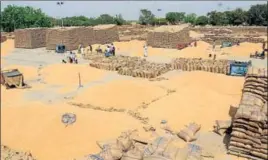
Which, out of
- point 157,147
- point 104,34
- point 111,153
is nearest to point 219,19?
point 104,34

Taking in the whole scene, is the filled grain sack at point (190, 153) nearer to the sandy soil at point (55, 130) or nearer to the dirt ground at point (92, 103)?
the dirt ground at point (92, 103)

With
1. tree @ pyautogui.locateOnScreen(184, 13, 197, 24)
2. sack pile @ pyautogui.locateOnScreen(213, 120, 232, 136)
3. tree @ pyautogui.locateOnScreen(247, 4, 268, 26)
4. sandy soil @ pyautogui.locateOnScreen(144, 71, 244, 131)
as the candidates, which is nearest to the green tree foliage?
tree @ pyautogui.locateOnScreen(184, 13, 197, 24)

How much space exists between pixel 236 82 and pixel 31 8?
3801 centimetres

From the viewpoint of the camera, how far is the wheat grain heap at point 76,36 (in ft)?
94.5

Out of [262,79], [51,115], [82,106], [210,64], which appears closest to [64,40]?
[210,64]

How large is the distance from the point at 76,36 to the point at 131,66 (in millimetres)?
10408

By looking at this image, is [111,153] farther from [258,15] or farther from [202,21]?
[202,21]

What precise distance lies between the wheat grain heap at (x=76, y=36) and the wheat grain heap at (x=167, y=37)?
5.16 metres

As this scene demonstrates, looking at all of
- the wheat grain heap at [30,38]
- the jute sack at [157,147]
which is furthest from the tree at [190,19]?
the jute sack at [157,147]

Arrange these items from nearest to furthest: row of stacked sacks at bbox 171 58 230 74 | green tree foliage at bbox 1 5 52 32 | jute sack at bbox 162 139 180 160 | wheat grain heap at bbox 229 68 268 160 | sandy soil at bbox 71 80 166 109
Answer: jute sack at bbox 162 139 180 160
wheat grain heap at bbox 229 68 268 160
sandy soil at bbox 71 80 166 109
row of stacked sacks at bbox 171 58 230 74
green tree foliage at bbox 1 5 52 32

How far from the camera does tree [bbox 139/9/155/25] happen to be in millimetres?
59753

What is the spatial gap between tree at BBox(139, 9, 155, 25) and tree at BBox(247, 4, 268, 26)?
18.1 metres

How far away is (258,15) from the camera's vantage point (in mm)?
46938

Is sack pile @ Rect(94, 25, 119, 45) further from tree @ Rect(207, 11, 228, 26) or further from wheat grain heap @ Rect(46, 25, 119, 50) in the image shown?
tree @ Rect(207, 11, 228, 26)
